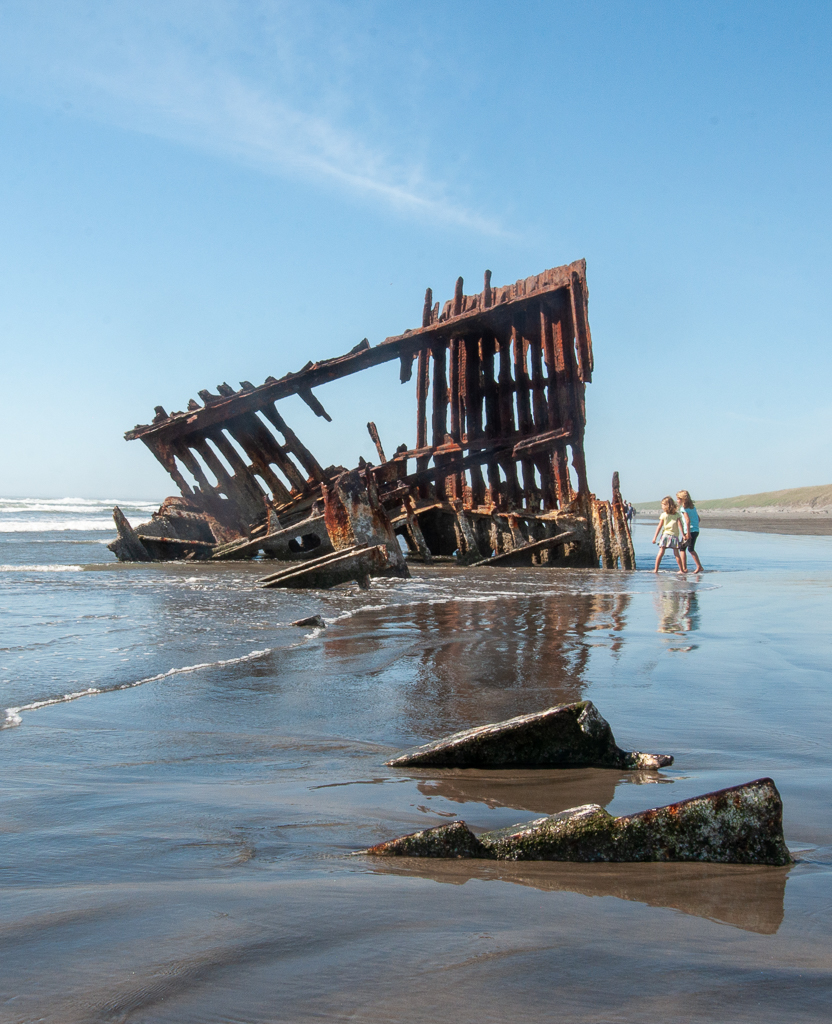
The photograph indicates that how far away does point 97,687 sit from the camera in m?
4.19

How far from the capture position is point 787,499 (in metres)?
72.9

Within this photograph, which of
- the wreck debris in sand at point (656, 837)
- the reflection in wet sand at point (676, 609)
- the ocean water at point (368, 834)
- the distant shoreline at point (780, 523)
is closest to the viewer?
the ocean water at point (368, 834)

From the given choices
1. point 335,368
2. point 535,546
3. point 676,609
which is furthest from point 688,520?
point 335,368

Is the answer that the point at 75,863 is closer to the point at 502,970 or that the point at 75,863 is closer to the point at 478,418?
the point at 502,970

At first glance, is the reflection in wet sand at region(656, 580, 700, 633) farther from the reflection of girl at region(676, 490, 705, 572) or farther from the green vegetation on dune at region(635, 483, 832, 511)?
the green vegetation on dune at region(635, 483, 832, 511)

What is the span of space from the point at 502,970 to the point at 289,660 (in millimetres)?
3813

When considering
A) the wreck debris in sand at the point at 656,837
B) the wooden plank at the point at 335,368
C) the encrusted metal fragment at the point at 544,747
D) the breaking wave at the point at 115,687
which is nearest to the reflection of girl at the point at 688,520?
the wooden plank at the point at 335,368

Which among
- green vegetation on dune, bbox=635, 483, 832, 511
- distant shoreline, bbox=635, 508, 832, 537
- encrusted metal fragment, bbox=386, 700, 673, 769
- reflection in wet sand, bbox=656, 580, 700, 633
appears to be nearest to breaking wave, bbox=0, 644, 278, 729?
encrusted metal fragment, bbox=386, 700, 673, 769

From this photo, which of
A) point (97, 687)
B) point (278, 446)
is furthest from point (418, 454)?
point (97, 687)

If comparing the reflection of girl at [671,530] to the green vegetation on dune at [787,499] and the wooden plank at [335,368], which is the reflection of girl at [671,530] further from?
the green vegetation on dune at [787,499]

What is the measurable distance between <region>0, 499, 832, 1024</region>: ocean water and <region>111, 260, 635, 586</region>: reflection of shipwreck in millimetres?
7602

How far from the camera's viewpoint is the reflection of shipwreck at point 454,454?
13336 millimetres

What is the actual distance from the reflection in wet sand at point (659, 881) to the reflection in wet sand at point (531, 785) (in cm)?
52

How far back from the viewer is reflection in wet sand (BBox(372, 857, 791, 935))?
1646mm
